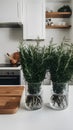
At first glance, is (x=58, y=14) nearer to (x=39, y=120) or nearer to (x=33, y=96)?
(x=33, y=96)

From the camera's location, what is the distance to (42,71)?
3.52ft

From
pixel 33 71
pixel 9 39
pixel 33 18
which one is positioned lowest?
pixel 33 71

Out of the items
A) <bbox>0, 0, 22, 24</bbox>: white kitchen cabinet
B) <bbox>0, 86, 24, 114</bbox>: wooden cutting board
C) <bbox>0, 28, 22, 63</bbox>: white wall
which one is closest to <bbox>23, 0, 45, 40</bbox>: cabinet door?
<bbox>0, 0, 22, 24</bbox>: white kitchen cabinet

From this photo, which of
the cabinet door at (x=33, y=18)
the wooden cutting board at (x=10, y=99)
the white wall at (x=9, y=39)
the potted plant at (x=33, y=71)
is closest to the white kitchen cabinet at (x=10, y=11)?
the cabinet door at (x=33, y=18)

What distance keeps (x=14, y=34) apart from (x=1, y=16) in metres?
0.53

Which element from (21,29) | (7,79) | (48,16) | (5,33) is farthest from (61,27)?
(7,79)

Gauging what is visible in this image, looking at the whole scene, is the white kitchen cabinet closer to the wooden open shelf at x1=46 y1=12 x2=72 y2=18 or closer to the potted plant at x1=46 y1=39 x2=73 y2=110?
the wooden open shelf at x1=46 y1=12 x2=72 y2=18

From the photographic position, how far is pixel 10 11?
9.98 feet

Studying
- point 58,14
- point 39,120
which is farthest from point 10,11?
point 39,120

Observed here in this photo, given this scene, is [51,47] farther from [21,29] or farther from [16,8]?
[21,29]

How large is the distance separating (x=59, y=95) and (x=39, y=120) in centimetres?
21

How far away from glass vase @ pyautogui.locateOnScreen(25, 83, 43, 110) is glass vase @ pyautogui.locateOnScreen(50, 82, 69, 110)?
86 mm

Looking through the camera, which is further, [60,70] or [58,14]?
[58,14]

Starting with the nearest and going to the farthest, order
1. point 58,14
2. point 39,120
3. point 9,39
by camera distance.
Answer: point 39,120, point 58,14, point 9,39
